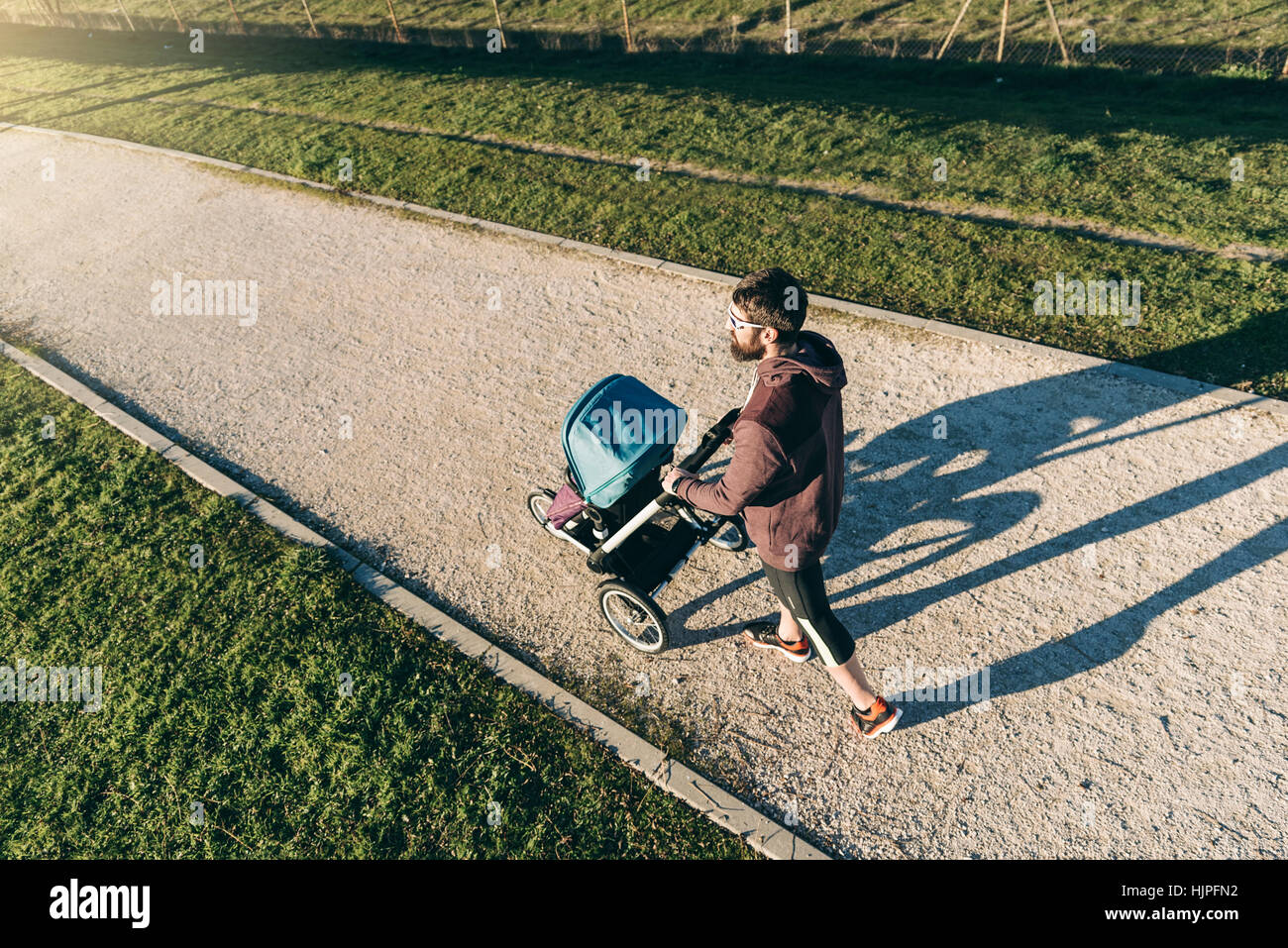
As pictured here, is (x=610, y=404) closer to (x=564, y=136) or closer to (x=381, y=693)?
(x=381, y=693)

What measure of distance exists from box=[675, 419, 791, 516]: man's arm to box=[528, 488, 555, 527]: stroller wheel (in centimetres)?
243

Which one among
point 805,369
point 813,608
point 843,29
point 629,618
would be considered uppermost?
point 843,29

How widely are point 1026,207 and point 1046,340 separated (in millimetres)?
2591

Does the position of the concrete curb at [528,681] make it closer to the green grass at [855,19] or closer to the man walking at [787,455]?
the man walking at [787,455]

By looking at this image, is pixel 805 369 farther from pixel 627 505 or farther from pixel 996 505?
pixel 996 505

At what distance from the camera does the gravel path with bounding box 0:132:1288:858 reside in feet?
13.3

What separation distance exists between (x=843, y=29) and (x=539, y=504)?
15.4 meters

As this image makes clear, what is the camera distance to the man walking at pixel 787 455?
3.15m

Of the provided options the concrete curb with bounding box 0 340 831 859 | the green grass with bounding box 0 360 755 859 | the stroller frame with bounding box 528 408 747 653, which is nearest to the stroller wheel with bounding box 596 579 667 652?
the stroller frame with bounding box 528 408 747 653

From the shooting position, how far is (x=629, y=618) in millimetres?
4844

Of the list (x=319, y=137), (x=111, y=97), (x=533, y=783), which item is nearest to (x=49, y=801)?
(x=533, y=783)

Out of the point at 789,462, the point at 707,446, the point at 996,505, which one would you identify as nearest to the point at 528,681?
the point at 707,446

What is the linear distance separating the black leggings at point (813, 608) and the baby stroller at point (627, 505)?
2.30 feet

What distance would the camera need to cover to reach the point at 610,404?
4406 millimetres
